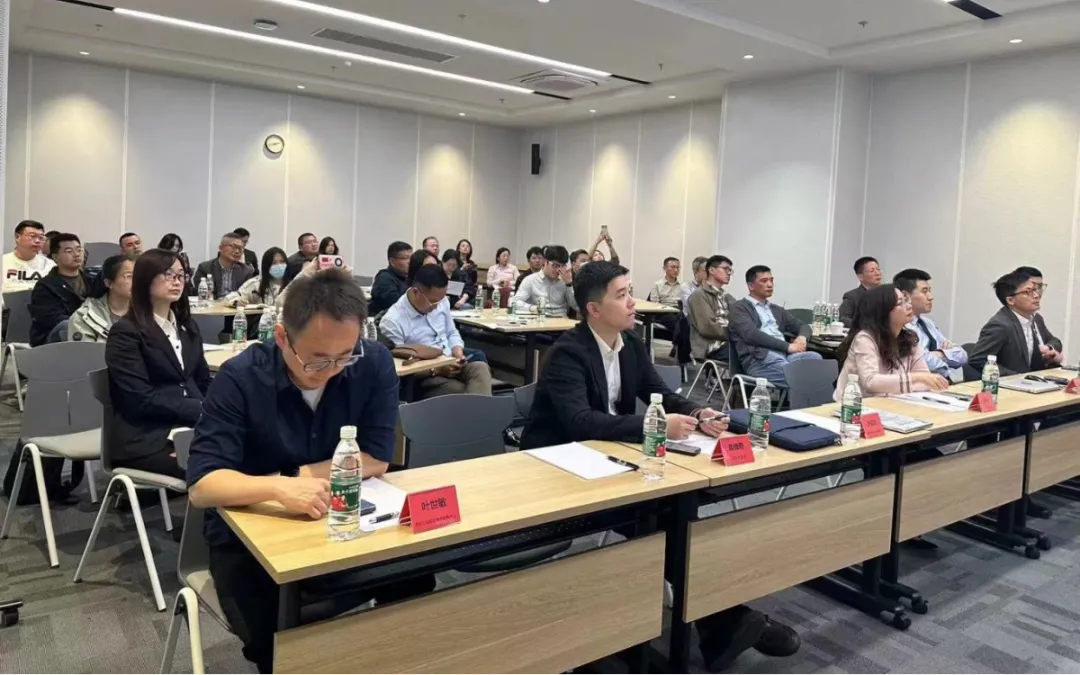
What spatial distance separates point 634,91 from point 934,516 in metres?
7.94

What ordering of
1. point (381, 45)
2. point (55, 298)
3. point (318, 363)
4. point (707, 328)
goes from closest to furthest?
point (318, 363) < point (55, 298) < point (707, 328) < point (381, 45)

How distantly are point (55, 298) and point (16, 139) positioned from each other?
16.4 ft

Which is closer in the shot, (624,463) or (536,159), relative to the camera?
(624,463)

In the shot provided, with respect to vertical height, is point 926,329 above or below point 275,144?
below

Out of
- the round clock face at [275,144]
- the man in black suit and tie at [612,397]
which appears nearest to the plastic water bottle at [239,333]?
the man in black suit and tie at [612,397]

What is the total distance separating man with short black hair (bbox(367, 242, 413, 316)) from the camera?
6.34 m

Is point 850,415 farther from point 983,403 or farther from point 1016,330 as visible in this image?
point 1016,330

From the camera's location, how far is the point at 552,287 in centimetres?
748

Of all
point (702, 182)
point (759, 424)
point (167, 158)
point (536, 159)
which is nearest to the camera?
point (759, 424)

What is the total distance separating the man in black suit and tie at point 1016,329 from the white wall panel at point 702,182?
543 cm

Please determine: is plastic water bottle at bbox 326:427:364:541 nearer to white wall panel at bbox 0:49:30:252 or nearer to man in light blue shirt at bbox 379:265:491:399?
man in light blue shirt at bbox 379:265:491:399

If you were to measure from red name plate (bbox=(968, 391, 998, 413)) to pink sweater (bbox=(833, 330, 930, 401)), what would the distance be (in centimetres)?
40

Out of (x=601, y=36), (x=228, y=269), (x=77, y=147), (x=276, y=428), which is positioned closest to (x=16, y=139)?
(x=77, y=147)

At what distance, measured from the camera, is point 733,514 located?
8.06 ft
